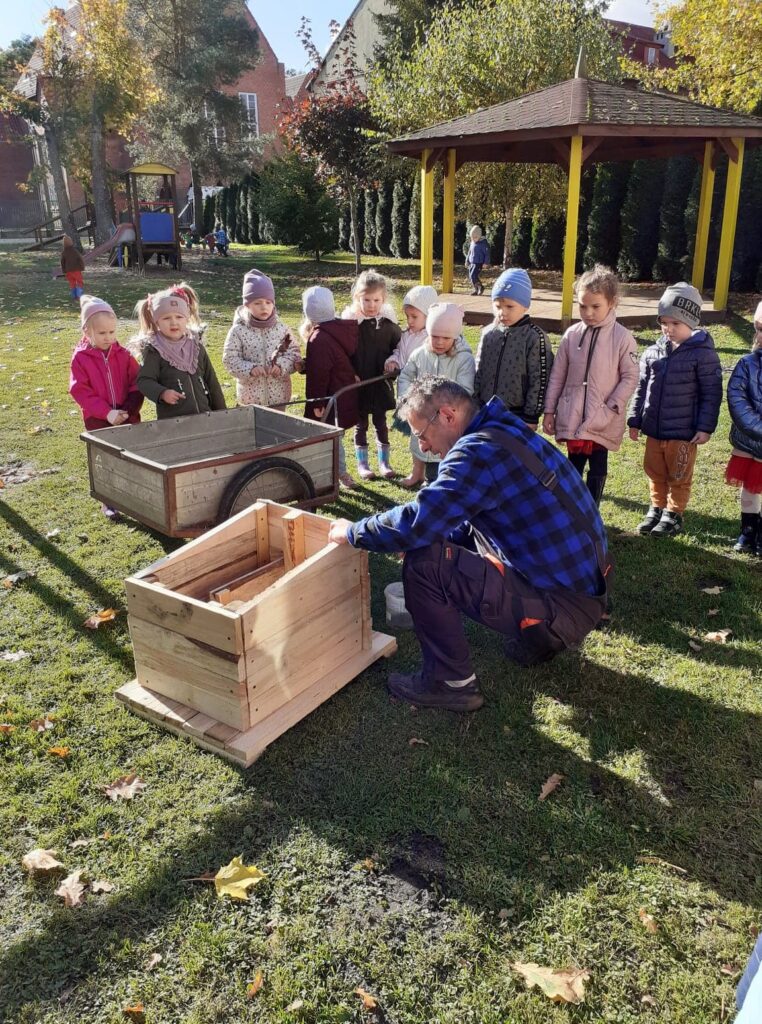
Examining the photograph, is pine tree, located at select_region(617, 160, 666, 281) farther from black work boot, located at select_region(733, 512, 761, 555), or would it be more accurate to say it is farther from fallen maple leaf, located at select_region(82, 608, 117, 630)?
fallen maple leaf, located at select_region(82, 608, 117, 630)

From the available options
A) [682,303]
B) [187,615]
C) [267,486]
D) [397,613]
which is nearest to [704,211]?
[682,303]

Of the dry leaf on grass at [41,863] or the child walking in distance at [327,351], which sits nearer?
the dry leaf on grass at [41,863]

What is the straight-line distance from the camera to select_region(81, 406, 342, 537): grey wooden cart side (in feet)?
14.6

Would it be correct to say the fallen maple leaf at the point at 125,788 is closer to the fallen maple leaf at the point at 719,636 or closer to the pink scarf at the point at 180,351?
the fallen maple leaf at the point at 719,636

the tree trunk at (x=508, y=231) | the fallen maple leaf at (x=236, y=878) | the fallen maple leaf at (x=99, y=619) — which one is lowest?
the fallen maple leaf at (x=236, y=878)

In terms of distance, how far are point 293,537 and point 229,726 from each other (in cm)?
105

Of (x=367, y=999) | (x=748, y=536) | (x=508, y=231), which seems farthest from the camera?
(x=508, y=231)

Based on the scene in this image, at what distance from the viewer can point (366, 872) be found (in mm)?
2768

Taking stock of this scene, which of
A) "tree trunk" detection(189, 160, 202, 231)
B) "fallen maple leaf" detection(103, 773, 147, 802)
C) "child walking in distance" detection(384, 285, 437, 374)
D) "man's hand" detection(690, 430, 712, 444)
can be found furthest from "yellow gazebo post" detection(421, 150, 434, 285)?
"tree trunk" detection(189, 160, 202, 231)

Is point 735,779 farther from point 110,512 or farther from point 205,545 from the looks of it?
point 110,512

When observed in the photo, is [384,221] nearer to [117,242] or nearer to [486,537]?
[117,242]

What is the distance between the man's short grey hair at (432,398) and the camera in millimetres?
3326

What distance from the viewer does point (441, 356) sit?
5.32 meters

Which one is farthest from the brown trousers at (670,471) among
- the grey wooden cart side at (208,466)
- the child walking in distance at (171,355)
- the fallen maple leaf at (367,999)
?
the fallen maple leaf at (367,999)
